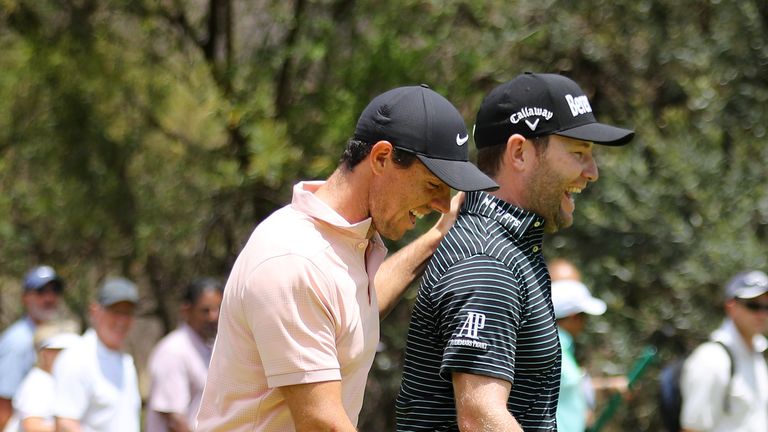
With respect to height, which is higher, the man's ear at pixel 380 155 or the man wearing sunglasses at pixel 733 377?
the man's ear at pixel 380 155

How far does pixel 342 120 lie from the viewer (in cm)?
827

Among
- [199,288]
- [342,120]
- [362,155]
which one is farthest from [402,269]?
[342,120]

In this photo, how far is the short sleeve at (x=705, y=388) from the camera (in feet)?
18.6

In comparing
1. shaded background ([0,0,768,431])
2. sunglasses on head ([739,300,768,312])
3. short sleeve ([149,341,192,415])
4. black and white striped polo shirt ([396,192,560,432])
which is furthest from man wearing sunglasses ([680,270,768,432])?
black and white striped polo shirt ([396,192,560,432])

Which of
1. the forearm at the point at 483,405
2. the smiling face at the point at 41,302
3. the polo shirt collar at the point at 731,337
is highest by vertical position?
the forearm at the point at 483,405

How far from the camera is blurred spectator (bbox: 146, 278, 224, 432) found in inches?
248

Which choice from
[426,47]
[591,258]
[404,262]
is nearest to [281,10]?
[426,47]

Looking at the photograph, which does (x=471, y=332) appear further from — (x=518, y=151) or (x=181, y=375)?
(x=181, y=375)

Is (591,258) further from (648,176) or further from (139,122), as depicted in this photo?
(139,122)

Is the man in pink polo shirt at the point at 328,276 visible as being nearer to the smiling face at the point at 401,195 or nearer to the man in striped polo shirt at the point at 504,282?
the smiling face at the point at 401,195

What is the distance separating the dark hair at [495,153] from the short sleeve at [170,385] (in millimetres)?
3318

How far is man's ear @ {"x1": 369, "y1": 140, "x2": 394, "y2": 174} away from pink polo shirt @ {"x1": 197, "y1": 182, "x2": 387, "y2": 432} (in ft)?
0.41

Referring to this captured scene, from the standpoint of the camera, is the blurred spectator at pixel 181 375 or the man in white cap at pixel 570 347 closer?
the man in white cap at pixel 570 347

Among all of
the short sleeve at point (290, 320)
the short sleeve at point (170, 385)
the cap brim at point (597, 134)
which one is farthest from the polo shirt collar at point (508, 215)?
the short sleeve at point (170, 385)
